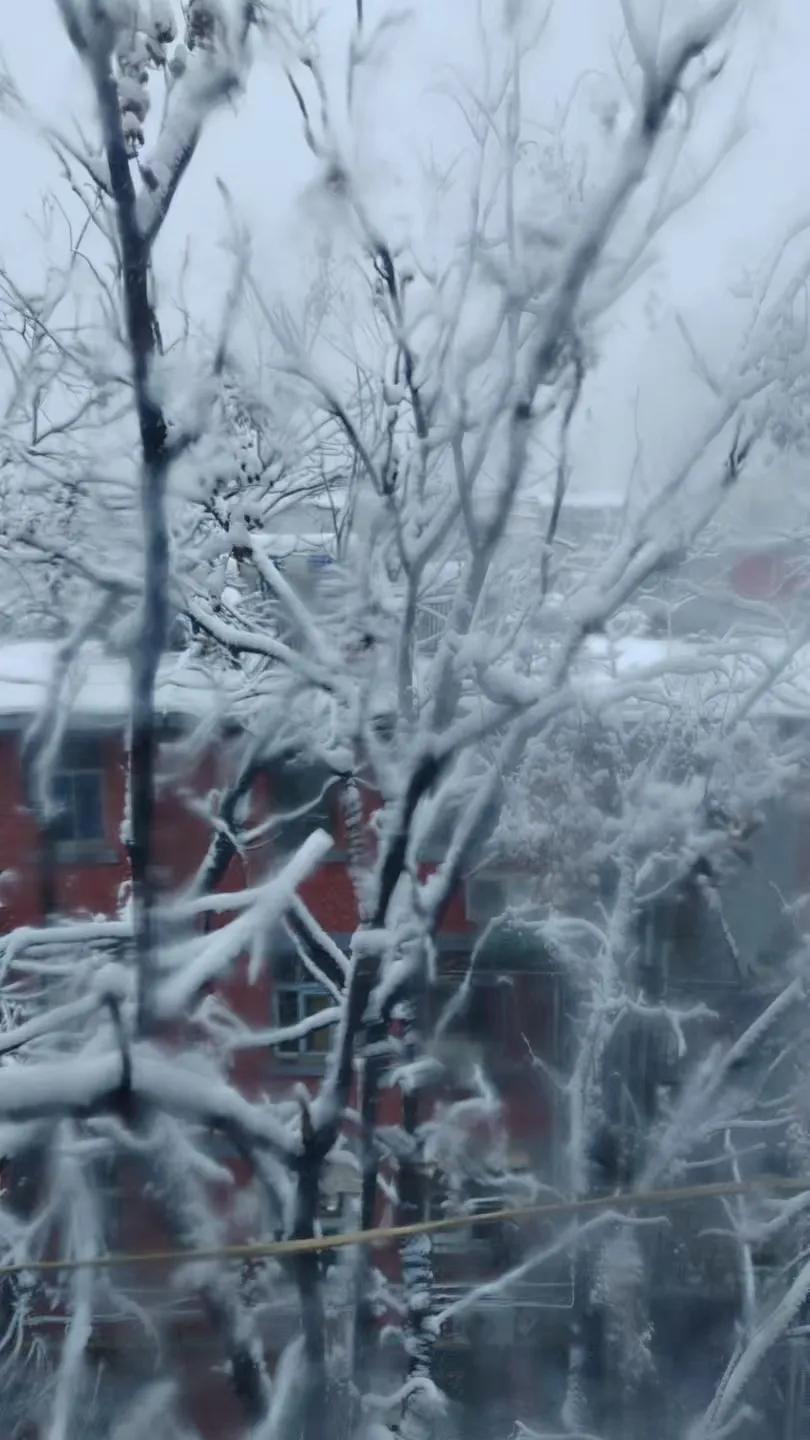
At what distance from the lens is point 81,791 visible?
4.89 feet

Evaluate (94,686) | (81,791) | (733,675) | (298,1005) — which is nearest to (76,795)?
(81,791)

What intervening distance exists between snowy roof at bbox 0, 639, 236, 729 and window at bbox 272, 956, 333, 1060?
39 centimetres

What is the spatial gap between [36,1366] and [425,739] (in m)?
1.06

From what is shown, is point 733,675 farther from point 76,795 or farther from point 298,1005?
point 76,795

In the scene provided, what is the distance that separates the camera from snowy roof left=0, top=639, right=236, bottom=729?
1.42m

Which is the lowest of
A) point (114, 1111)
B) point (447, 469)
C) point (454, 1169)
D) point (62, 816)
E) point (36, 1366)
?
point (36, 1366)

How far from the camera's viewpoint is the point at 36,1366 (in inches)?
59.4

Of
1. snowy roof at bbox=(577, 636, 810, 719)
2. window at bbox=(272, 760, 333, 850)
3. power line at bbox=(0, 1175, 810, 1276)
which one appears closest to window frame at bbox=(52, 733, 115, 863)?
window at bbox=(272, 760, 333, 850)

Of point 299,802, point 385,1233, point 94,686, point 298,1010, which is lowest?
point 385,1233

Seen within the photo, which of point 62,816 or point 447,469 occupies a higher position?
point 447,469

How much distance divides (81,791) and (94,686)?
0.16m

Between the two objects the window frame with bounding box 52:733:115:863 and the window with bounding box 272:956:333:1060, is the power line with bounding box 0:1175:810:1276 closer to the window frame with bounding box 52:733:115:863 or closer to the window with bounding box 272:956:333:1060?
the window with bounding box 272:956:333:1060

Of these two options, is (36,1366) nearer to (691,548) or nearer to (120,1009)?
(120,1009)

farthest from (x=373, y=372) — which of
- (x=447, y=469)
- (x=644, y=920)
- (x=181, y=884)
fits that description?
(x=644, y=920)
